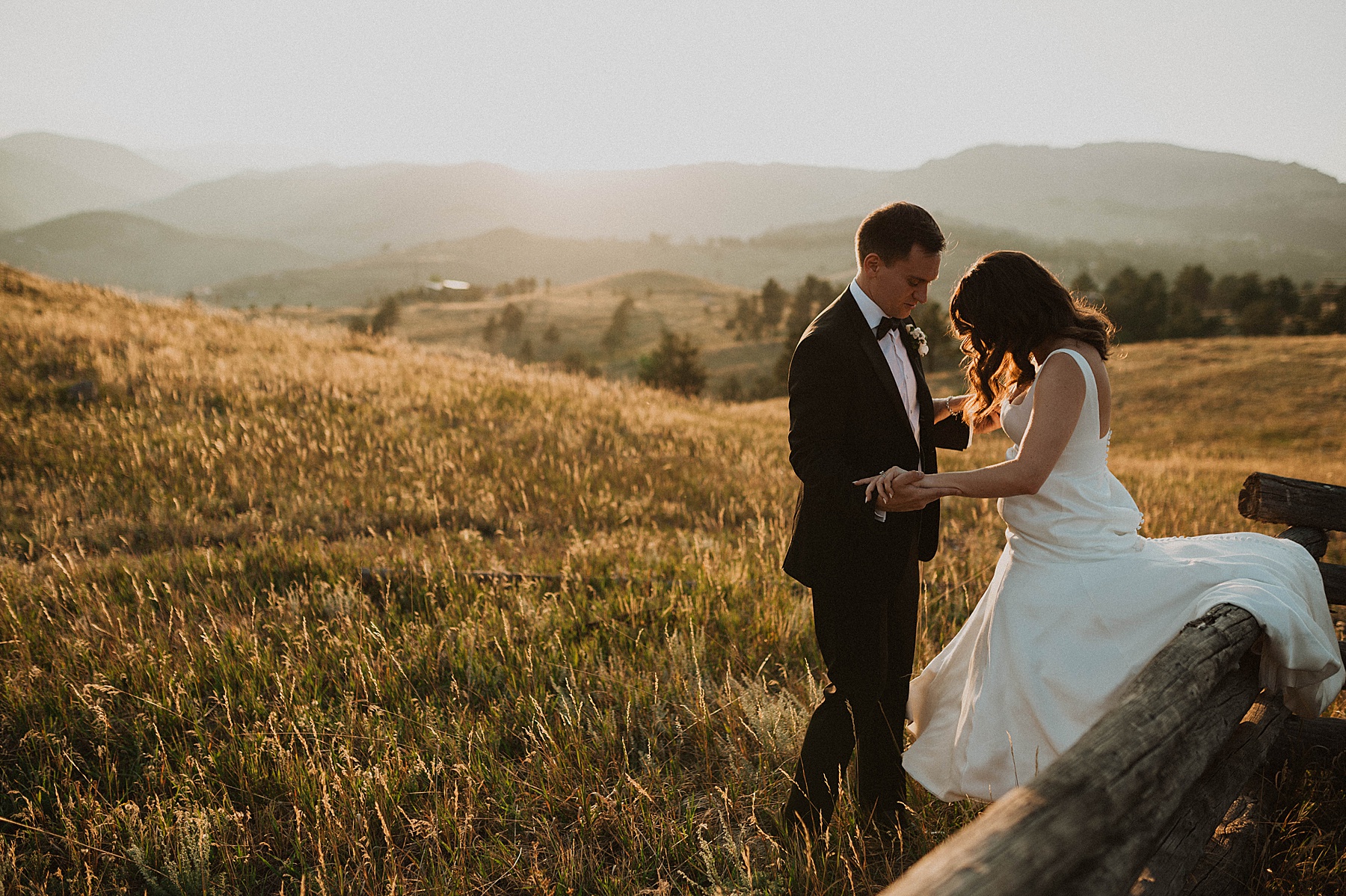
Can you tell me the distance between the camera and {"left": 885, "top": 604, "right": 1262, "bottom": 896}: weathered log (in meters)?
1.29

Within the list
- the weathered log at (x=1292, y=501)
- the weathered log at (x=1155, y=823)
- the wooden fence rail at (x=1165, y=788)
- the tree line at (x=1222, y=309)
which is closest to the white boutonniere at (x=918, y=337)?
the wooden fence rail at (x=1165, y=788)

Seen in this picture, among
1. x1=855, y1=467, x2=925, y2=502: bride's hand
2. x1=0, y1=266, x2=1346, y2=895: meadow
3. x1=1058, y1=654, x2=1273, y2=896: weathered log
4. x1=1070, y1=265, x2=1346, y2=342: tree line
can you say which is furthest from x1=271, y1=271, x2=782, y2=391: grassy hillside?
x1=1058, y1=654, x2=1273, y2=896: weathered log

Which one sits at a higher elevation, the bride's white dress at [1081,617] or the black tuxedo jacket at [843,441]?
the black tuxedo jacket at [843,441]

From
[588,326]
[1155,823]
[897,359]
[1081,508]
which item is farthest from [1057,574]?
[588,326]

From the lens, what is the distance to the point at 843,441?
315 centimetres

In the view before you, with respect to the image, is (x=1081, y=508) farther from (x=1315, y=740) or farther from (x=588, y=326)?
(x=588, y=326)

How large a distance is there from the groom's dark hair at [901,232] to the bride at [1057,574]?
0.94 feet

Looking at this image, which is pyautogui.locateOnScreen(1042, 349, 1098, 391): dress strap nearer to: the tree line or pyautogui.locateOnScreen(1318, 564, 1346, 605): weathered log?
pyautogui.locateOnScreen(1318, 564, 1346, 605): weathered log

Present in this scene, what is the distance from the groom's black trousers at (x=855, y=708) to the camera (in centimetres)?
314

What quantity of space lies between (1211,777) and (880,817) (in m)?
1.43

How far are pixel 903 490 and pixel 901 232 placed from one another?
3.79 feet

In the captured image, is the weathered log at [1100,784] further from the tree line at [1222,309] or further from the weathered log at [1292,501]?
the tree line at [1222,309]

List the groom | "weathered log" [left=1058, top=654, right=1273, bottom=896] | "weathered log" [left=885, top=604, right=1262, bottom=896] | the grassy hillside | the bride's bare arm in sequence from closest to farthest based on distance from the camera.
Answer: "weathered log" [left=885, top=604, right=1262, bottom=896] < "weathered log" [left=1058, top=654, right=1273, bottom=896] < the bride's bare arm < the groom < the grassy hillside

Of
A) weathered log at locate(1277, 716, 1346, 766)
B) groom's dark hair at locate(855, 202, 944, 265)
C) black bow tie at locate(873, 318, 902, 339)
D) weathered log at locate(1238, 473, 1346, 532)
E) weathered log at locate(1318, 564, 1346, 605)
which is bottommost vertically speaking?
weathered log at locate(1277, 716, 1346, 766)
